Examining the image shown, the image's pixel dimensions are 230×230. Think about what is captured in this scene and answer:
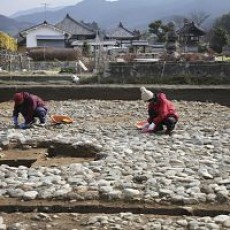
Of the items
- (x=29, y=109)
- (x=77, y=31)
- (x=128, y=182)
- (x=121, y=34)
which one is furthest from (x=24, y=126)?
(x=121, y=34)

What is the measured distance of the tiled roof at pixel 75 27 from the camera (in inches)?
2352

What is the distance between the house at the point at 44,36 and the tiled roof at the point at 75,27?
181 centimetres

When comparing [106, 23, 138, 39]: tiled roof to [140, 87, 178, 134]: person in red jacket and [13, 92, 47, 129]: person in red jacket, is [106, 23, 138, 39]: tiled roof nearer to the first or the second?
[13, 92, 47, 129]: person in red jacket

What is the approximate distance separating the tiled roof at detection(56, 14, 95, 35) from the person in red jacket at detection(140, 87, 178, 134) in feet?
164

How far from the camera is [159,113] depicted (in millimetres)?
10258

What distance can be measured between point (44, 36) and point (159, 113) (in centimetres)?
4907

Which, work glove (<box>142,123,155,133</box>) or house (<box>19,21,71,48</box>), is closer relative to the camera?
work glove (<box>142,123,155,133</box>)

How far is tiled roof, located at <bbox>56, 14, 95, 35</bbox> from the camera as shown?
59.8 metres

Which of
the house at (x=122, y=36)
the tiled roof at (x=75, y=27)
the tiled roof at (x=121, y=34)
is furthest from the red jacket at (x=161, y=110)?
the tiled roof at (x=121, y=34)

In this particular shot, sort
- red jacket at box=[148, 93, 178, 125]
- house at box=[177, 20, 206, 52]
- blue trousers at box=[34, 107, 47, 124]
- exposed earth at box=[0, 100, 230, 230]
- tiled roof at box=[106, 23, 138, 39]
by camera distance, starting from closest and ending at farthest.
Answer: exposed earth at box=[0, 100, 230, 230] < red jacket at box=[148, 93, 178, 125] < blue trousers at box=[34, 107, 47, 124] < house at box=[177, 20, 206, 52] < tiled roof at box=[106, 23, 138, 39]

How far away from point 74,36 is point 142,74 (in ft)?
125

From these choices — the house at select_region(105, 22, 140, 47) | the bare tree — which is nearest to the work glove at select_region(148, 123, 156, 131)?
the house at select_region(105, 22, 140, 47)

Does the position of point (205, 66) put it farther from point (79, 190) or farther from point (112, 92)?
point (79, 190)

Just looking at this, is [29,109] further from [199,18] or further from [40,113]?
[199,18]
